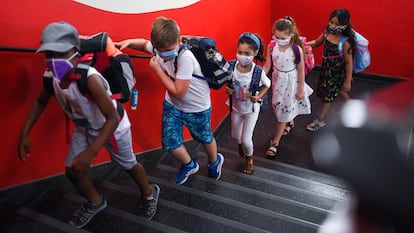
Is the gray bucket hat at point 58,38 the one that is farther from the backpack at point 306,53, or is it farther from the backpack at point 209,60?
the backpack at point 306,53

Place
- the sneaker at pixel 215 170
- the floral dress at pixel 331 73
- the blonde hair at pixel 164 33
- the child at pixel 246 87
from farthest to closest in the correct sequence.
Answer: the floral dress at pixel 331 73
the sneaker at pixel 215 170
the child at pixel 246 87
the blonde hair at pixel 164 33

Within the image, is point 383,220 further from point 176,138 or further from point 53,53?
point 176,138

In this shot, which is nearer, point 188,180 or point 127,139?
point 127,139

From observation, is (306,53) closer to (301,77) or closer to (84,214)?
(301,77)

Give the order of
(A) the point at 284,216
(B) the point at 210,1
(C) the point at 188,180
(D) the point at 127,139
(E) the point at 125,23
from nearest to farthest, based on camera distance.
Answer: (D) the point at 127,139
(A) the point at 284,216
(E) the point at 125,23
(C) the point at 188,180
(B) the point at 210,1

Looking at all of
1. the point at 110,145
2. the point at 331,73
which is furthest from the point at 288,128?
the point at 110,145

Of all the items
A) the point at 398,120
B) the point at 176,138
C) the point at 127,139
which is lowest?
the point at 176,138

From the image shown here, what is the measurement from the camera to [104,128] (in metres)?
2.22

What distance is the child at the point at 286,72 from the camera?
3439 mm

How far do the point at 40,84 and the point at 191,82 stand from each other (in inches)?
36.5

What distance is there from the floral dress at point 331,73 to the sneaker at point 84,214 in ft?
8.28

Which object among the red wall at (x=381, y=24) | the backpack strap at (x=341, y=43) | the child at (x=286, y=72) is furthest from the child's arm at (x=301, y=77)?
the red wall at (x=381, y=24)

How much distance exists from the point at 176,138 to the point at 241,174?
809 millimetres

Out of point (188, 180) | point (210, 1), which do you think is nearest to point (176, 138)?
point (188, 180)
